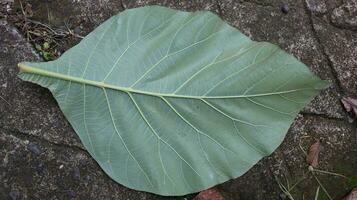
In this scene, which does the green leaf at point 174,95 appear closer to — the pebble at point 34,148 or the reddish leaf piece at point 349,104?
the pebble at point 34,148

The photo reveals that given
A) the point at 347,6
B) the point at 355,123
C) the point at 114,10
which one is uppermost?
the point at 347,6

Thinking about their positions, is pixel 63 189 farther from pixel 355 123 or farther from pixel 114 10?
pixel 355 123


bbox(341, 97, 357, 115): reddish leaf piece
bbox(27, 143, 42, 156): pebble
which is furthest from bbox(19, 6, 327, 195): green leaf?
bbox(341, 97, 357, 115): reddish leaf piece

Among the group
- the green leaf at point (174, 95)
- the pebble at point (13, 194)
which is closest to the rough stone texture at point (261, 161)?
the pebble at point (13, 194)

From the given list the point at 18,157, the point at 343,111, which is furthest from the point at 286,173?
the point at 18,157

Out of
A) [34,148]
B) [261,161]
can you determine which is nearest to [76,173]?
[34,148]

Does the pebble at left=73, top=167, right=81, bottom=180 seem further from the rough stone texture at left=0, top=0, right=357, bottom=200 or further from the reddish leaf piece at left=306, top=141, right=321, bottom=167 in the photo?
the reddish leaf piece at left=306, top=141, right=321, bottom=167
